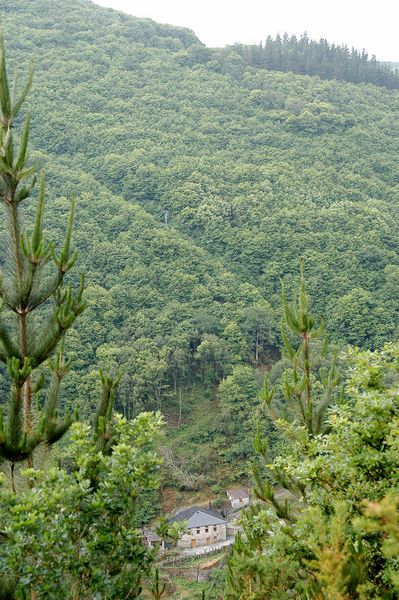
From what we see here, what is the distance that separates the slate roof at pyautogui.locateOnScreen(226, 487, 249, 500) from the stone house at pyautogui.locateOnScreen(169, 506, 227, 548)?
142 cm

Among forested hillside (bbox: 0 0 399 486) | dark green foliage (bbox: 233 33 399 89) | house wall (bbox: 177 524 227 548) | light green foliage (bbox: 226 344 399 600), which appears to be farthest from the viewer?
dark green foliage (bbox: 233 33 399 89)

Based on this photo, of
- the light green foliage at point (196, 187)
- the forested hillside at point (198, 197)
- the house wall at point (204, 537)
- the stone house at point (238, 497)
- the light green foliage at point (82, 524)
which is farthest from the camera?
the light green foliage at point (196, 187)

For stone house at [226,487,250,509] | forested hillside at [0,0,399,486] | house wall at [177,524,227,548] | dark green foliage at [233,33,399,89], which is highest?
dark green foliage at [233,33,399,89]

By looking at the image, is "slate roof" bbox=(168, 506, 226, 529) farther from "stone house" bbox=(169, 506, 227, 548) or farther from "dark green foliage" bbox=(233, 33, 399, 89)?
"dark green foliage" bbox=(233, 33, 399, 89)

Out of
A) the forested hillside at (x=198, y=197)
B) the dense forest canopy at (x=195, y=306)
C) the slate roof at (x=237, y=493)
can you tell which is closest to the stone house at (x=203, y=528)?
the slate roof at (x=237, y=493)

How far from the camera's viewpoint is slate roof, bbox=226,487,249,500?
25.1m

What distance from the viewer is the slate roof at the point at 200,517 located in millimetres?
23375

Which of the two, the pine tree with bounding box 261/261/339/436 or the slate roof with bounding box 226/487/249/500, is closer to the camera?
the pine tree with bounding box 261/261/339/436

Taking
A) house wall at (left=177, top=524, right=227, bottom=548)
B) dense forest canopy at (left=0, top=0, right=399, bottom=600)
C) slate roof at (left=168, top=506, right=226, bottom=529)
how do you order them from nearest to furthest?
dense forest canopy at (left=0, top=0, right=399, bottom=600) → slate roof at (left=168, top=506, right=226, bottom=529) → house wall at (left=177, top=524, right=227, bottom=548)

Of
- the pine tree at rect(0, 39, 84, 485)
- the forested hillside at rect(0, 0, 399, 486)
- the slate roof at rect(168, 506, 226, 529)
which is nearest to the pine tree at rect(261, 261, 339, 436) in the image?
the pine tree at rect(0, 39, 84, 485)

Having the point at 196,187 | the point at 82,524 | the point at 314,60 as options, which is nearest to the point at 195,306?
the point at 196,187

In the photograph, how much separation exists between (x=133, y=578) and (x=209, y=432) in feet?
86.9

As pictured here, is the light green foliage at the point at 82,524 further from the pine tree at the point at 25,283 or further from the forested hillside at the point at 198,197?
the forested hillside at the point at 198,197

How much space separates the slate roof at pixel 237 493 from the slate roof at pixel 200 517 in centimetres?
136
